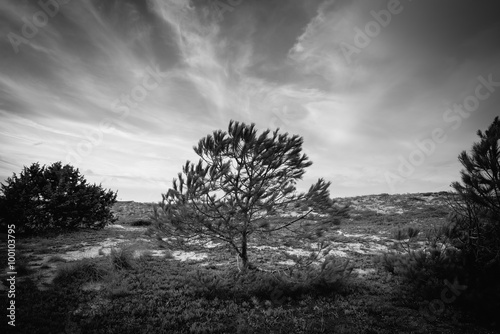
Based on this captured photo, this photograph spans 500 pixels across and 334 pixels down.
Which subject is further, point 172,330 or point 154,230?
point 154,230

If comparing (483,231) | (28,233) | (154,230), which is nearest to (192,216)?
(154,230)

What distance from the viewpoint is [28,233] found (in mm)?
17844

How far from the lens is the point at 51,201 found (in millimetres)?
19438

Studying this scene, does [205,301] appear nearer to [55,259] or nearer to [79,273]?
[79,273]

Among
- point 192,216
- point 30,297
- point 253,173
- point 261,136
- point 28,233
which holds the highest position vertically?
point 261,136

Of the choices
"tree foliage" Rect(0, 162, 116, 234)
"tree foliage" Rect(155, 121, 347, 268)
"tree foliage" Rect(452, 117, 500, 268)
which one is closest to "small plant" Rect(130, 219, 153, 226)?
"tree foliage" Rect(0, 162, 116, 234)

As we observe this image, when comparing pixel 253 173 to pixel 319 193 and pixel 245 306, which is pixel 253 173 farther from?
pixel 245 306

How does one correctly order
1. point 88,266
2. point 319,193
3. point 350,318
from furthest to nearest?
point 88,266 → point 319,193 → point 350,318

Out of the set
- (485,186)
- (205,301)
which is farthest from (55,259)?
(485,186)

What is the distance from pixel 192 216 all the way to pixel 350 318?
6.12 meters

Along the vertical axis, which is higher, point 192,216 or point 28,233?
point 192,216

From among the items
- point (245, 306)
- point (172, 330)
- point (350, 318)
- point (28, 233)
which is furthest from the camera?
point (28, 233)
